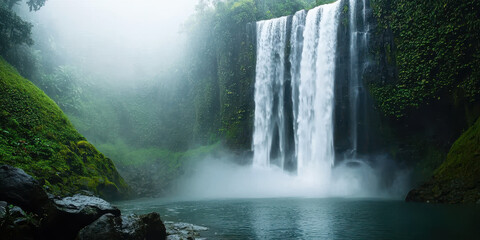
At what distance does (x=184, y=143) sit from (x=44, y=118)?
13.8 m

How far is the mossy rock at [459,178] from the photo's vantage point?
11492 millimetres

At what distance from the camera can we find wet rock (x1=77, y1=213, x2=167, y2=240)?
5.50 m

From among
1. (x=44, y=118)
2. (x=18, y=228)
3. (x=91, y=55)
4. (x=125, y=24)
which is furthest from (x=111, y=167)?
(x=125, y=24)

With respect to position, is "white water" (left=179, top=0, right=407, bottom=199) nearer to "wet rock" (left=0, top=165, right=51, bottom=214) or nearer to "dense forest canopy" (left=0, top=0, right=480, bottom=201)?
"dense forest canopy" (left=0, top=0, right=480, bottom=201)

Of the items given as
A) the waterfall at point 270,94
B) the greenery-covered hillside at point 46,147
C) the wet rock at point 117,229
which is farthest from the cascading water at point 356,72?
the wet rock at point 117,229

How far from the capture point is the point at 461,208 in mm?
10148

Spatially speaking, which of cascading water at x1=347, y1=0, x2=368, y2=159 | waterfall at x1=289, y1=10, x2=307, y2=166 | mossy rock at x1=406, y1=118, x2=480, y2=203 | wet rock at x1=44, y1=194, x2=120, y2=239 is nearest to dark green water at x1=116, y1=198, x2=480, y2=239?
mossy rock at x1=406, y1=118, x2=480, y2=203

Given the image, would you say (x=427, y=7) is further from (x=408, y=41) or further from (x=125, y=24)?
(x=125, y=24)

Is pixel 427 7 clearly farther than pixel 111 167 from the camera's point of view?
No

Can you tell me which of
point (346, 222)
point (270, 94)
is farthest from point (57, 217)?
point (270, 94)

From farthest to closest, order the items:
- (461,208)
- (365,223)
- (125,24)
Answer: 1. (125,24)
2. (461,208)
3. (365,223)

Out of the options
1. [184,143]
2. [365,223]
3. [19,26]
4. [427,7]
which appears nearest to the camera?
[365,223]

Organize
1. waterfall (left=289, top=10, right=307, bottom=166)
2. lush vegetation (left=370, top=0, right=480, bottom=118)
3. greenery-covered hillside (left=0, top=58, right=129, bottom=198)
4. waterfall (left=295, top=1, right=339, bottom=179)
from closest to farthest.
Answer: greenery-covered hillside (left=0, top=58, right=129, bottom=198)
lush vegetation (left=370, top=0, right=480, bottom=118)
waterfall (left=295, top=1, right=339, bottom=179)
waterfall (left=289, top=10, right=307, bottom=166)

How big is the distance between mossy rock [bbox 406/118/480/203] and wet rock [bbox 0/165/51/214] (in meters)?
12.8
